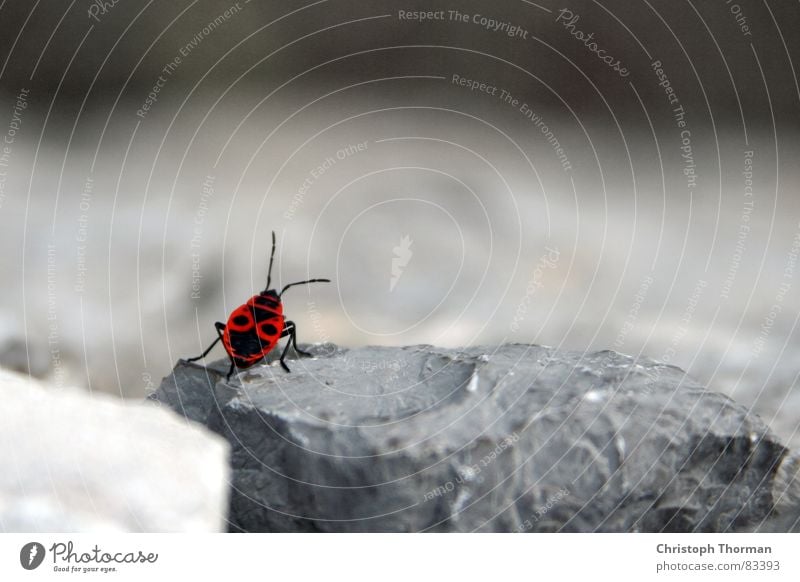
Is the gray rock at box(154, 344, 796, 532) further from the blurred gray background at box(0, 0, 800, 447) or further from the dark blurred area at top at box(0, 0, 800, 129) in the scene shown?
the dark blurred area at top at box(0, 0, 800, 129)

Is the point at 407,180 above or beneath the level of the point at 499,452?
above

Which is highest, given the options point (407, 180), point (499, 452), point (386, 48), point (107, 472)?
point (386, 48)

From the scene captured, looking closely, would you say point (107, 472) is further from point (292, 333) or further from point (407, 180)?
point (407, 180)

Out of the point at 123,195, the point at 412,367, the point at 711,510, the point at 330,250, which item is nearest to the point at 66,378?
the point at 123,195

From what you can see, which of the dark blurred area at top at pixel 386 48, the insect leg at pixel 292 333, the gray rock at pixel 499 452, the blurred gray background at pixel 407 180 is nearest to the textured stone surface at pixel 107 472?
the gray rock at pixel 499 452

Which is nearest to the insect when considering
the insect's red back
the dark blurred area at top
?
the insect's red back

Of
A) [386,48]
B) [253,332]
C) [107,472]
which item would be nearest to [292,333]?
[253,332]

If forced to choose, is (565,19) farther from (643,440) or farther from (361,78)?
(643,440)
